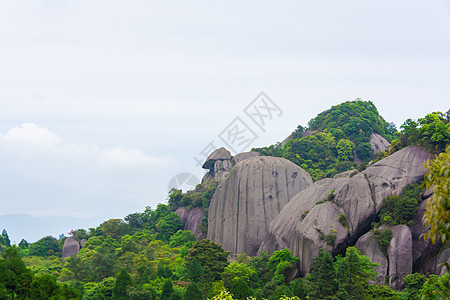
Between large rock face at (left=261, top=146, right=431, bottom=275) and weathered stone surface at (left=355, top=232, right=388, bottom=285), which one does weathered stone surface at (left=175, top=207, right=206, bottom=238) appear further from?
weathered stone surface at (left=355, top=232, right=388, bottom=285)

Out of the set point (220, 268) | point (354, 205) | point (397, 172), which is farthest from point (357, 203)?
point (220, 268)

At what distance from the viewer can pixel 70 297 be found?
16391 mm

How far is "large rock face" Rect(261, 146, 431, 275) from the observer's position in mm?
26312

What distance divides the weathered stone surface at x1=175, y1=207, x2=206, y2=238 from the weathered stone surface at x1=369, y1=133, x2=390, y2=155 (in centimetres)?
1943

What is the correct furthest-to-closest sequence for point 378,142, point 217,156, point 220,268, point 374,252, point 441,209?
point 217,156 < point 378,142 < point 220,268 < point 374,252 < point 441,209

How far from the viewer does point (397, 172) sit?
Result: 26922 mm

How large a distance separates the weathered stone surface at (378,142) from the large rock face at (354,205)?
77.5 feet

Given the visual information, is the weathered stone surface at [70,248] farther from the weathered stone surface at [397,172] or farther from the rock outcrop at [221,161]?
the weathered stone surface at [397,172]

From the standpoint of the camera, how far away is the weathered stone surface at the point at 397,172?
26406mm

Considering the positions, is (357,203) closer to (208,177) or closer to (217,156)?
(217,156)

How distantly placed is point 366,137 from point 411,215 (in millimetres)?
28227

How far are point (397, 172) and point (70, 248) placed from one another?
104 ft

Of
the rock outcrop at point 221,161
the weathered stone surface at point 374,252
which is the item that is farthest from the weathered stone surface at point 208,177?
the weathered stone surface at point 374,252

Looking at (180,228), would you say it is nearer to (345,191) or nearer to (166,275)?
(166,275)
